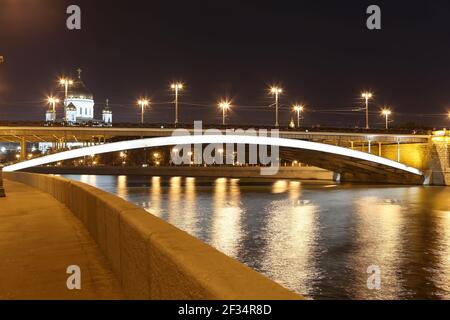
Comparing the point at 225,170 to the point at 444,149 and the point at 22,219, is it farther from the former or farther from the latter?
the point at 22,219

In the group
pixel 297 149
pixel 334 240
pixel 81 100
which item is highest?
pixel 81 100

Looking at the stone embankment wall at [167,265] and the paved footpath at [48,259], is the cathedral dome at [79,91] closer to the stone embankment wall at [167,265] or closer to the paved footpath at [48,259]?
the paved footpath at [48,259]

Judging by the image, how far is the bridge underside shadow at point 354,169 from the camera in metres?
55.2

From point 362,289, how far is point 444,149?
47.5 m

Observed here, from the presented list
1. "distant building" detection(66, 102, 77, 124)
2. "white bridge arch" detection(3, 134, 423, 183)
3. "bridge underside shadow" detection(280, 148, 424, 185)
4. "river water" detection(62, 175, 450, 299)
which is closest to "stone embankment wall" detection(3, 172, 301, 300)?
"river water" detection(62, 175, 450, 299)

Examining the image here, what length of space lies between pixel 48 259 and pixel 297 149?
4717 centimetres

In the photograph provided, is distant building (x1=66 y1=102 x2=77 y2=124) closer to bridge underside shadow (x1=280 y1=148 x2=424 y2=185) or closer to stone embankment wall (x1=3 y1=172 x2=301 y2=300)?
bridge underside shadow (x1=280 y1=148 x2=424 y2=185)

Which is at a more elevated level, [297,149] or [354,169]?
[297,149]

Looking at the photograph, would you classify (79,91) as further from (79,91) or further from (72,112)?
(72,112)

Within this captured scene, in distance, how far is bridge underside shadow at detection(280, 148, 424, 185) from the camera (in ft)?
181

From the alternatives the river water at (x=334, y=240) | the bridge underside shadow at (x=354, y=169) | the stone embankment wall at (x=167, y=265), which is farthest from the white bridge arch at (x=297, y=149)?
the stone embankment wall at (x=167, y=265)

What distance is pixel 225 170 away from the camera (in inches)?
3110

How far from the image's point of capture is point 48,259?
7.23 meters

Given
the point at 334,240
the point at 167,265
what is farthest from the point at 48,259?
the point at 334,240
